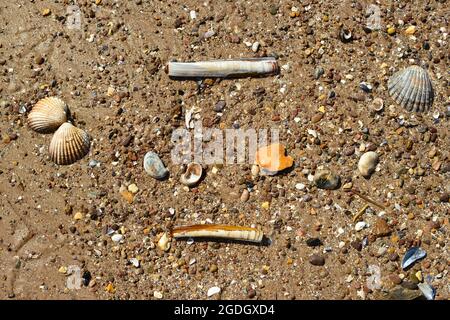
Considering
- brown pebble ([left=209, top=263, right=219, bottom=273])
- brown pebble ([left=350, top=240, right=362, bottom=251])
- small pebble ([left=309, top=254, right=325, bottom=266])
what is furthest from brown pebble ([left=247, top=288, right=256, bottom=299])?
brown pebble ([left=350, top=240, right=362, bottom=251])

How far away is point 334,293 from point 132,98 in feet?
7.13

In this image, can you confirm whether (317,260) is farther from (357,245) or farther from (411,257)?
(411,257)

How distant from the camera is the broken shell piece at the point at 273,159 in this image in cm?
452

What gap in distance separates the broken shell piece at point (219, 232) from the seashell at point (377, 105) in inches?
52.9

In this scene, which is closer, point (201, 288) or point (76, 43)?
point (201, 288)

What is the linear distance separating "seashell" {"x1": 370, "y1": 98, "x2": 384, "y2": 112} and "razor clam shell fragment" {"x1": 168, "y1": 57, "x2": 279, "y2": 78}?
84 cm

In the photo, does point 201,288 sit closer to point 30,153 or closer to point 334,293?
point 334,293

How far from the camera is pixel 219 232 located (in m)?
4.43

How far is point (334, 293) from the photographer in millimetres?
4422

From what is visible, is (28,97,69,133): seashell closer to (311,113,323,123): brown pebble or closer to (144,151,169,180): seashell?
(144,151,169,180): seashell

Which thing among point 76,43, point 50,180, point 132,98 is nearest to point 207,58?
point 132,98

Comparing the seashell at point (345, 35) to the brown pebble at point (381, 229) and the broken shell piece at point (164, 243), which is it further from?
the broken shell piece at point (164, 243)

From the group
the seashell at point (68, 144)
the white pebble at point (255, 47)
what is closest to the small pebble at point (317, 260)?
the white pebble at point (255, 47)

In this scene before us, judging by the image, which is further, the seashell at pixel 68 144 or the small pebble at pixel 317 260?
the seashell at pixel 68 144
